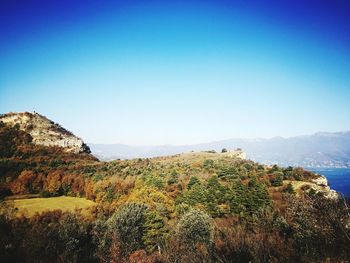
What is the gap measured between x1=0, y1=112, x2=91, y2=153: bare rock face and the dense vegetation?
4462 millimetres

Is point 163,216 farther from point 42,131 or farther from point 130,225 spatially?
point 42,131

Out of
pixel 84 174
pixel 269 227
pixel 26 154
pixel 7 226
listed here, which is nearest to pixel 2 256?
pixel 7 226

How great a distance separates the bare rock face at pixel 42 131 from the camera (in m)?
99.9

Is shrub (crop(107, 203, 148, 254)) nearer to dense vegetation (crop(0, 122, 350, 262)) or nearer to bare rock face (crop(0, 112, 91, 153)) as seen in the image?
dense vegetation (crop(0, 122, 350, 262))

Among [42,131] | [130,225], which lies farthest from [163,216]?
[42,131]

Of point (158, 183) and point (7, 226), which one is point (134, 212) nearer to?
point (7, 226)

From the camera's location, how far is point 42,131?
103 meters

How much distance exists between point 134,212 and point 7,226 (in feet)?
52.2

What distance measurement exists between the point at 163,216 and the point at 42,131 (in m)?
80.6

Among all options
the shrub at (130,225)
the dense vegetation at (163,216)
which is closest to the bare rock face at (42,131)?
the dense vegetation at (163,216)

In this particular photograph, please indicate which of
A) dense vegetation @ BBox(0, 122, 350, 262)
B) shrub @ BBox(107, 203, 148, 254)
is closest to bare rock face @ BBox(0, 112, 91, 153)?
dense vegetation @ BBox(0, 122, 350, 262)

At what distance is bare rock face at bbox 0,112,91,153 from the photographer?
99938 mm

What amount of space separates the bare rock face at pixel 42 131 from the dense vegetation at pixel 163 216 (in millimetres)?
4462

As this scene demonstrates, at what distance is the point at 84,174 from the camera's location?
236 ft
